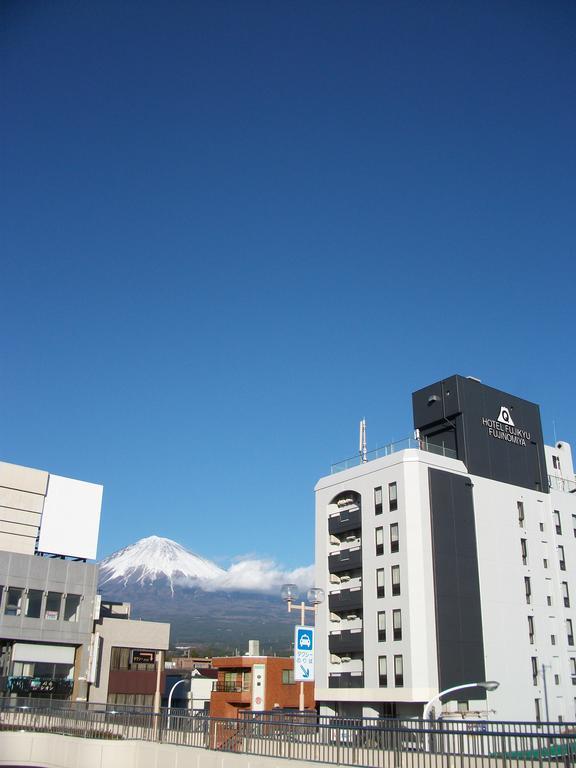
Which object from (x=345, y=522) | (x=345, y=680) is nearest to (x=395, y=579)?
(x=345, y=522)

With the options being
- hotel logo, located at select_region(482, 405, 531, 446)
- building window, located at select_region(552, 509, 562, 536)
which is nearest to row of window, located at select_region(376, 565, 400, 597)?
hotel logo, located at select_region(482, 405, 531, 446)

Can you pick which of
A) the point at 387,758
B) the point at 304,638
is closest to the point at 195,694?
the point at 304,638

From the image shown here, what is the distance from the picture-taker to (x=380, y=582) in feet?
191

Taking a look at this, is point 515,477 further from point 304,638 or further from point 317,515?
point 304,638

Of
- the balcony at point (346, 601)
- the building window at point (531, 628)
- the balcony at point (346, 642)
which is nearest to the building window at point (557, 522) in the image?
the building window at point (531, 628)

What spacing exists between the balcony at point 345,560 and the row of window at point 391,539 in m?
2.35

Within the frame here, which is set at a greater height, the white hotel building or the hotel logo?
the hotel logo

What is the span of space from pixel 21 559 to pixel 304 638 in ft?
118

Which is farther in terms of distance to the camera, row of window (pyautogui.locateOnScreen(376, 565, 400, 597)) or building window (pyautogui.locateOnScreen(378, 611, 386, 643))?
row of window (pyautogui.locateOnScreen(376, 565, 400, 597))

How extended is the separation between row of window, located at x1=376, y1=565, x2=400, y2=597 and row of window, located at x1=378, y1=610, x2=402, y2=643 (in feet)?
4.83

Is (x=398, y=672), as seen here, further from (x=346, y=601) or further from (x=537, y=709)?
(x=537, y=709)

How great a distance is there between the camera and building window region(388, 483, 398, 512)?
193 feet

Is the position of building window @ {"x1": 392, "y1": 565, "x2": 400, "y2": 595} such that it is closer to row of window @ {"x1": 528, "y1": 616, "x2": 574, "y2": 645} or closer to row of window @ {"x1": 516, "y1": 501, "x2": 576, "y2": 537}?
row of window @ {"x1": 528, "y1": 616, "x2": 574, "y2": 645}

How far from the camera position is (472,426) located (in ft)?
209
